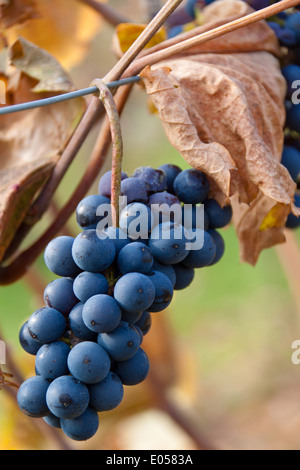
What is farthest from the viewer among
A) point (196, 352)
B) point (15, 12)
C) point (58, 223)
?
point (196, 352)

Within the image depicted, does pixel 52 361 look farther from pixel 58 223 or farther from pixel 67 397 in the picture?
pixel 58 223

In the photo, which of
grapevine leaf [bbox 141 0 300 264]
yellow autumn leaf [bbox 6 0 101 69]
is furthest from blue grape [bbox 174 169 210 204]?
yellow autumn leaf [bbox 6 0 101 69]

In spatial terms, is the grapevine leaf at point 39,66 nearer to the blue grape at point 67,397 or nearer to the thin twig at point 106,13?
the thin twig at point 106,13

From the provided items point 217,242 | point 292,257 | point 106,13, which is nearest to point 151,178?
point 217,242

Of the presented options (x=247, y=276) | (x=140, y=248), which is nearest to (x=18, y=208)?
(x=140, y=248)

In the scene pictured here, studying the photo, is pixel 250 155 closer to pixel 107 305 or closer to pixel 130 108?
pixel 107 305

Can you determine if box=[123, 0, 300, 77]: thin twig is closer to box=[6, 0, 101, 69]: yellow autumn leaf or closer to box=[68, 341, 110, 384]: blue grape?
box=[68, 341, 110, 384]: blue grape
